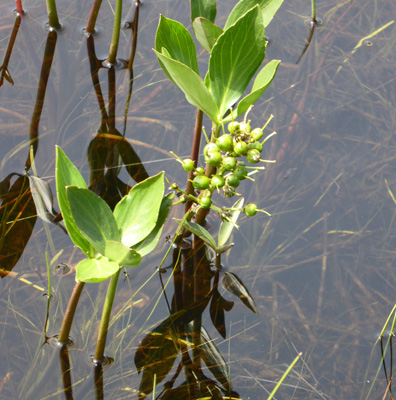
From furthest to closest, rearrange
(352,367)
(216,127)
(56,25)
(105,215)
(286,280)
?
(56,25), (286,280), (352,367), (216,127), (105,215)

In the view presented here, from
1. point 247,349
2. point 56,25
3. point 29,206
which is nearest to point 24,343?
point 29,206

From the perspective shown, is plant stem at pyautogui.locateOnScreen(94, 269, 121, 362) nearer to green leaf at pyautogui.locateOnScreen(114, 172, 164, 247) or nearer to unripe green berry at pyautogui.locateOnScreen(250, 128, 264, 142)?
green leaf at pyautogui.locateOnScreen(114, 172, 164, 247)

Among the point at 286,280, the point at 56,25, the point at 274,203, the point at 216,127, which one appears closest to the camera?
the point at 216,127

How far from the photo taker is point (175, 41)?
7.02 feet

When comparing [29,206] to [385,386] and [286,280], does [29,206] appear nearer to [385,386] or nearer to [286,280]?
[286,280]

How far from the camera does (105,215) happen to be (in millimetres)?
1884

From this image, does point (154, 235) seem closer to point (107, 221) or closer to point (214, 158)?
point (107, 221)

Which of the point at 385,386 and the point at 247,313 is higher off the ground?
the point at 247,313

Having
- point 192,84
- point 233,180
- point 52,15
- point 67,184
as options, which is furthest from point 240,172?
point 52,15

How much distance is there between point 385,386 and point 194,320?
82cm

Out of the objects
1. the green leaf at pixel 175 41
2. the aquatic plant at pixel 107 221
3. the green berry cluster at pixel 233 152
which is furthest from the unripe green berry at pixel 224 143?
the green leaf at pixel 175 41

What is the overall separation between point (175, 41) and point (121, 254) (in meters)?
0.83

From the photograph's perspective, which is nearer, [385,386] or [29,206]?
[385,386]

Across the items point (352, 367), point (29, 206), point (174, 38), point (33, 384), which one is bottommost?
point (33, 384)
